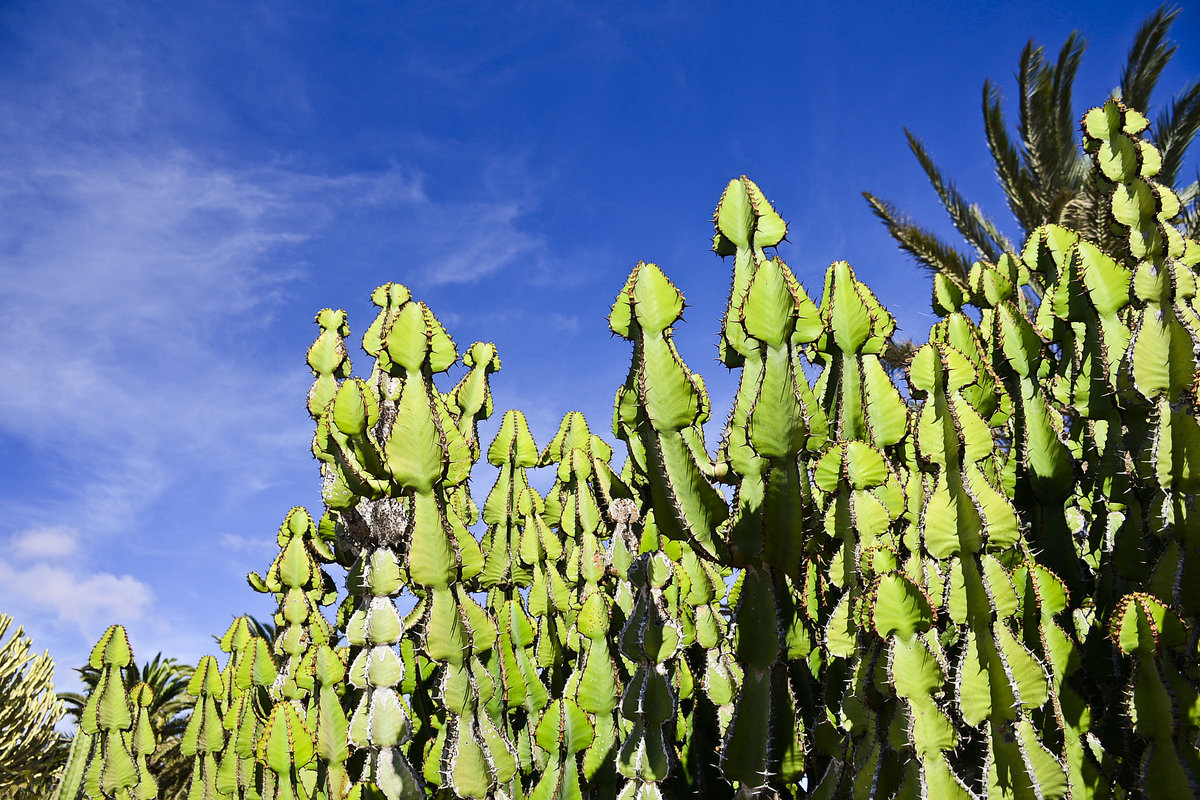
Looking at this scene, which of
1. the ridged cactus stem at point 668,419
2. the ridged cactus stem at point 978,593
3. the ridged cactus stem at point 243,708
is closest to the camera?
the ridged cactus stem at point 978,593

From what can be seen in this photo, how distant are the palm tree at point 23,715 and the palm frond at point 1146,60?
12885mm

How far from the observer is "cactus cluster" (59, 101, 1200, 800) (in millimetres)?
2156

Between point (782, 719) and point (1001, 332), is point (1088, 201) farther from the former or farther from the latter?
point (782, 719)

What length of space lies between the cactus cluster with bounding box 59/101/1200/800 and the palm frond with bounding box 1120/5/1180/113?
294 inches

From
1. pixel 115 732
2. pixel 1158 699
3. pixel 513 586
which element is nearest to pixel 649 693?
pixel 1158 699

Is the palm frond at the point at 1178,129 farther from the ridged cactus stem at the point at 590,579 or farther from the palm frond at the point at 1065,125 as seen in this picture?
the ridged cactus stem at the point at 590,579

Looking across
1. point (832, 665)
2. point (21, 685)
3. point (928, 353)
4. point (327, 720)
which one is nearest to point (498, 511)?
point (327, 720)

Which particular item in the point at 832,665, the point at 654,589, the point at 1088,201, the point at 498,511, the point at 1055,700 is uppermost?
the point at 1088,201

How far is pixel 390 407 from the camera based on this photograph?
146 inches

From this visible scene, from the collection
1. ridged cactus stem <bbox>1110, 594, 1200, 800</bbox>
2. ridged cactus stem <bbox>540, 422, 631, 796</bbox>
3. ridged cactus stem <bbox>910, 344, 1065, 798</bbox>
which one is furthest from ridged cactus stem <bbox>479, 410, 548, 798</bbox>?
ridged cactus stem <bbox>1110, 594, 1200, 800</bbox>

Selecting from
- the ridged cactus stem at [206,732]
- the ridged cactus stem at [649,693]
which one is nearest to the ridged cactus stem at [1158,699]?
the ridged cactus stem at [649,693]

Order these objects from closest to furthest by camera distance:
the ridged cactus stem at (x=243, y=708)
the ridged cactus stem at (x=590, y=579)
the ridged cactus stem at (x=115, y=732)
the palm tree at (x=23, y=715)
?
the ridged cactus stem at (x=590, y=579)
the ridged cactus stem at (x=243, y=708)
the ridged cactus stem at (x=115, y=732)
the palm tree at (x=23, y=715)

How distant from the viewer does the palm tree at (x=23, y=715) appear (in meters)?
7.79

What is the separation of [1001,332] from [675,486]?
1681 millimetres
